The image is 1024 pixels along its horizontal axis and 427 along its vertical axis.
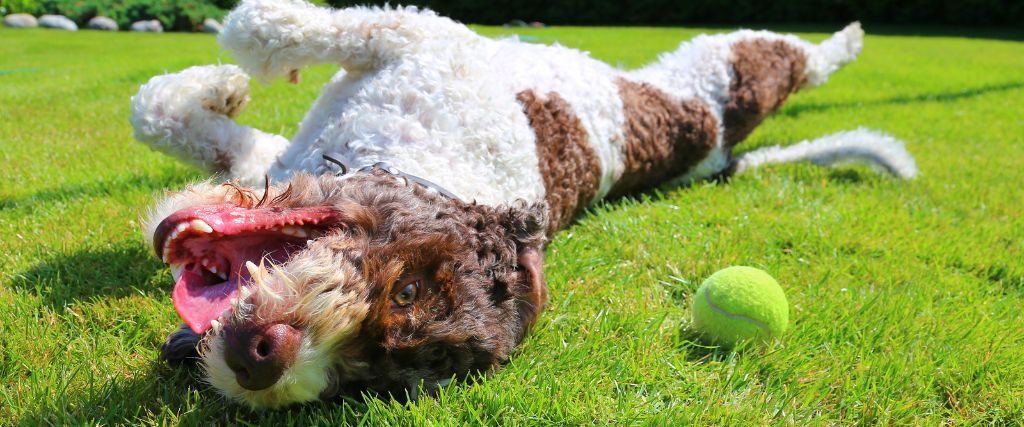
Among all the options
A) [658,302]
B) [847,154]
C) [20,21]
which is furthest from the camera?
[20,21]

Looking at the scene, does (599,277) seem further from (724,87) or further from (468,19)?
(468,19)

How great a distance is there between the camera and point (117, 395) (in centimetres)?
A: 199

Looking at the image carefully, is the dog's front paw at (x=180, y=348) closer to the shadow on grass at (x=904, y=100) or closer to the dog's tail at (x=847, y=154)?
the dog's tail at (x=847, y=154)

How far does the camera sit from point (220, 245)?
1.84 m

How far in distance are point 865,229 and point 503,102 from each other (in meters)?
2.06

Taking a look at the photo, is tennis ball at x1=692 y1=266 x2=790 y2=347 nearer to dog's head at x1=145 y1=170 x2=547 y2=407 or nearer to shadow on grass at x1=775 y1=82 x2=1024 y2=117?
dog's head at x1=145 y1=170 x2=547 y2=407

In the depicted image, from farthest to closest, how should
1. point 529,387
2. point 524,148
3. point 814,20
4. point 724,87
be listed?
point 814,20, point 724,87, point 524,148, point 529,387

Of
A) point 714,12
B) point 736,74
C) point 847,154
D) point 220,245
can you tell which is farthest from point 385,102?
point 714,12

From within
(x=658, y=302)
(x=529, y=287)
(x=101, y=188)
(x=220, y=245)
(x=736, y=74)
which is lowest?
(x=101, y=188)

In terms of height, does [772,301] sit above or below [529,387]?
above

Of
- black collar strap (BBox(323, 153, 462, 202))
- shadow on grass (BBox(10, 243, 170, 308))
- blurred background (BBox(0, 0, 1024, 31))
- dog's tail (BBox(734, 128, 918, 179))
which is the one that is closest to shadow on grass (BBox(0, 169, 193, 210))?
shadow on grass (BBox(10, 243, 170, 308))

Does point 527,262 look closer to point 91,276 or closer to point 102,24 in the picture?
point 91,276

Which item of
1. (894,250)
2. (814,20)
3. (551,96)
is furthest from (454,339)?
(814,20)

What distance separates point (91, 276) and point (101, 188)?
1.16m
